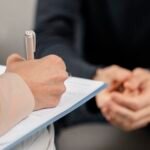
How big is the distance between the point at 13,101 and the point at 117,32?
2.30 feet

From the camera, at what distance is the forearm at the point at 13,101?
515 millimetres

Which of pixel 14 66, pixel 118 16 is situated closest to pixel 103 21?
pixel 118 16

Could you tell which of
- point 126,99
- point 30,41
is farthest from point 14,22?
point 30,41

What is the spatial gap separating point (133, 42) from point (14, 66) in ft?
2.04

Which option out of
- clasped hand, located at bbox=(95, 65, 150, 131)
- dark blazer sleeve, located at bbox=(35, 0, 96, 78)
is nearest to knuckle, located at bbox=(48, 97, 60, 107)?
clasped hand, located at bbox=(95, 65, 150, 131)

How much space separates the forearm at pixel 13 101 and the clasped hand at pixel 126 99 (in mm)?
411

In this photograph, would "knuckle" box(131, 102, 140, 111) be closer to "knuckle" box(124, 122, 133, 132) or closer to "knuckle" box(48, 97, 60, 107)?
"knuckle" box(124, 122, 133, 132)

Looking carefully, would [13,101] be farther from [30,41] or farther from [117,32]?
[117,32]

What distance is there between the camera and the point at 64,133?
0.96m

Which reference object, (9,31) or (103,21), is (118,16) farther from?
(9,31)

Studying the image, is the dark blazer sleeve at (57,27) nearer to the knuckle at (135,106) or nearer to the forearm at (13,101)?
the knuckle at (135,106)

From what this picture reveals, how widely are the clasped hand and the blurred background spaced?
333mm

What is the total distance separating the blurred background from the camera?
46.8 inches

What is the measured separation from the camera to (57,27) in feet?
3.66
